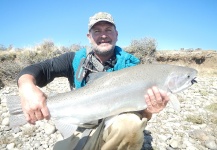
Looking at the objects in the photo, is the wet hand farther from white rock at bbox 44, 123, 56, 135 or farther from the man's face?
white rock at bbox 44, 123, 56, 135

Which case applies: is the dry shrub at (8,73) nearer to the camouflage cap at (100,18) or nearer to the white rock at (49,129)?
the white rock at (49,129)

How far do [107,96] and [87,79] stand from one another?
816 mm

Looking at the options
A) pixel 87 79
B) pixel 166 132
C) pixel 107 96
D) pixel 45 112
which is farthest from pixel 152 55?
pixel 45 112

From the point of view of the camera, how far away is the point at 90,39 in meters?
4.37

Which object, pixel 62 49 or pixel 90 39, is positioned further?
pixel 62 49

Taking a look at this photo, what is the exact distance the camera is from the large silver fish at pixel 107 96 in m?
3.17

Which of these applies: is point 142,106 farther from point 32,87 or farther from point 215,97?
point 215,97

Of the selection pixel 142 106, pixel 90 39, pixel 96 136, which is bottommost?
pixel 96 136

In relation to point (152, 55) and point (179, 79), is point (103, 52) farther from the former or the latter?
point (152, 55)

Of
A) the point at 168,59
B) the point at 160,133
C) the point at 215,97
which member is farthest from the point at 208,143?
the point at 168,59

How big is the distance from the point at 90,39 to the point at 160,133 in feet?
7.55

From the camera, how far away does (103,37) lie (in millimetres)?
4129

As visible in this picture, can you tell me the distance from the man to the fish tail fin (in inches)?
3.5

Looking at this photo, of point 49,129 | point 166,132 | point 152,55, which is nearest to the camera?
point 166,132
